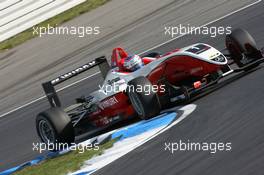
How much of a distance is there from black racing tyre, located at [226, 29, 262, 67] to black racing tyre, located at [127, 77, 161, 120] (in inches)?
71.0

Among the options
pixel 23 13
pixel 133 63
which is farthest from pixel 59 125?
pixel 23 13

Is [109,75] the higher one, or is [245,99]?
[109,75]

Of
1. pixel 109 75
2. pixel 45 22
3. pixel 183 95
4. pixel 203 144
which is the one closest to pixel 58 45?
pixel 45 22

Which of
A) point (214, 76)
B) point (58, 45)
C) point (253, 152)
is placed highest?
point (58, 45)

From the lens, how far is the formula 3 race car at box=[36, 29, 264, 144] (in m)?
10.8

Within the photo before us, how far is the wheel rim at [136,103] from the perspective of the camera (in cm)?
1080

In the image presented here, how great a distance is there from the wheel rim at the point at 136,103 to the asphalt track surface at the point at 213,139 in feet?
2.88

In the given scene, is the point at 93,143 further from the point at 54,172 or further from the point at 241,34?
the point at 241,34

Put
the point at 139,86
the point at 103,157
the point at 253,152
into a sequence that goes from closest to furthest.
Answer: the point at 253,152
the point at 103,157
the point at 139,86

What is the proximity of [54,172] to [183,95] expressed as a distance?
2489 millimetres

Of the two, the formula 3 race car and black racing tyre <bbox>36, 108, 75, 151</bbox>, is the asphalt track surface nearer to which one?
the formula 3 race car

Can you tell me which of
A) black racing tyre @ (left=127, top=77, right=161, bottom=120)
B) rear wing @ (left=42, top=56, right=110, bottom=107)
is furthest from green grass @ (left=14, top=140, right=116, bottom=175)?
rear wing @ (left=42, top=56, right=110, bottom=107)

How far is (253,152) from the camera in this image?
7934 mm

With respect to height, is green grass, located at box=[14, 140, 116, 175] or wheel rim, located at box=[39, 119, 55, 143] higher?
wheel rim, located at box=[39, 119, 55, 143]
